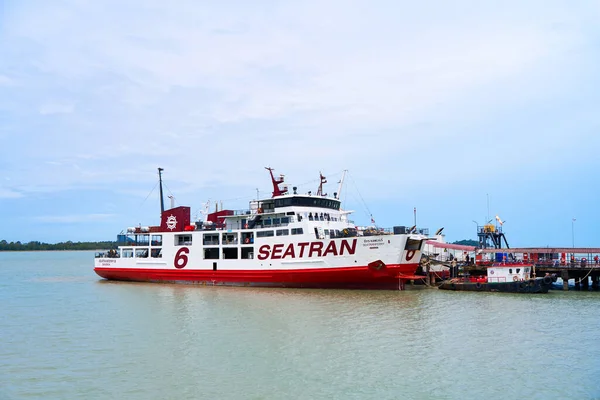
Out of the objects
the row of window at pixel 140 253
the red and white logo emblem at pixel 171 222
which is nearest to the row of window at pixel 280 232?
the red and white logo emblem at pixel 171 222

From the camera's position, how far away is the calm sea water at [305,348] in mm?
13914

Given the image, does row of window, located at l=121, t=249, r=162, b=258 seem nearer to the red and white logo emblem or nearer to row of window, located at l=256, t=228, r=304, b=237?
the red and white logo emblem

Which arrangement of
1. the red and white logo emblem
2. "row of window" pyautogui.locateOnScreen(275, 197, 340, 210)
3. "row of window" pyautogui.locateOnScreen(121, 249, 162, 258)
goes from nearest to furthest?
"row of window" pyautogui.locateOnScreen(275, 197, 340, 210)
the red and white logo emblem
"row of window" pyautogui.locateOnScreen(121, 249, 162, 258)

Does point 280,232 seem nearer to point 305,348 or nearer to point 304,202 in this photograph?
point 304,202

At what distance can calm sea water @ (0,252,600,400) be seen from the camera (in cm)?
1391

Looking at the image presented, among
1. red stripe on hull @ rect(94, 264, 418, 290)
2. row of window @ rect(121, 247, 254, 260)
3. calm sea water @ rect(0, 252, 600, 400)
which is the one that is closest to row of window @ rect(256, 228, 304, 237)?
row of window @ rect(121, 247, 254, 260)

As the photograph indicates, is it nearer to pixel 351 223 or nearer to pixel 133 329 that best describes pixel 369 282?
pixel 351 223

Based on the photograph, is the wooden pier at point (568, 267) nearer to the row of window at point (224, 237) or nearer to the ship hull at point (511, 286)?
the ship hull at point (511, 286)

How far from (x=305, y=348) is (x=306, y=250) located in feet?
50.4

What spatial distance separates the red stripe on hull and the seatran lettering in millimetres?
1022

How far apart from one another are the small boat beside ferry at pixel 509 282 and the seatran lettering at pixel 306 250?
313 inches

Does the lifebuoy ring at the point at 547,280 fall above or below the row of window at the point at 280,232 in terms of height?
below

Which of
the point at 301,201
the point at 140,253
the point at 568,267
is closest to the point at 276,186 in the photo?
the point at 301,201

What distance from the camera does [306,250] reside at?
109 ft
